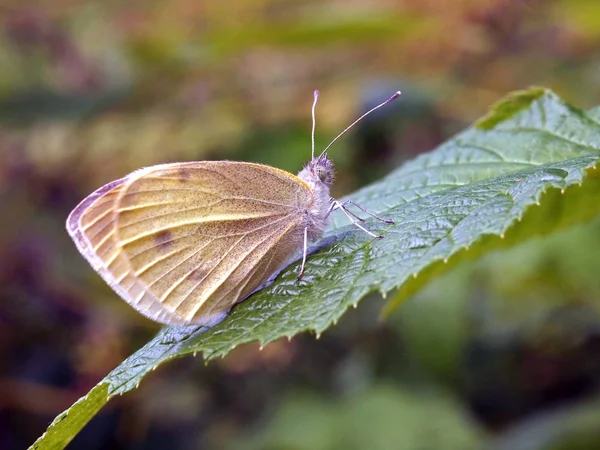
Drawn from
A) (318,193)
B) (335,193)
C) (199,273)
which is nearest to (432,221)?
(318,193)

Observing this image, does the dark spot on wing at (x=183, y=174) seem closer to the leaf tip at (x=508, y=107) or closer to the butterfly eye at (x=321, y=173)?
the butterfly eye at (x=321, y=173)

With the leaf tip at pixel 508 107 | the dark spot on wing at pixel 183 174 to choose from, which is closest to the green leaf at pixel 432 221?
the leaf tip at pixel 508 107

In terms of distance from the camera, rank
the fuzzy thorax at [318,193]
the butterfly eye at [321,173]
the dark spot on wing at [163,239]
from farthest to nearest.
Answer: the butterfly eye at [321,173] → the fuzzy thorax at [318,193] → the dark spot on wing at [163,239]

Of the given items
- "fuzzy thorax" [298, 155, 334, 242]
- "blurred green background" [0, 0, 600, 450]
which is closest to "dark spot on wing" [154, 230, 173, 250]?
"fuzzy thorax" [298, 155, 334, 242]

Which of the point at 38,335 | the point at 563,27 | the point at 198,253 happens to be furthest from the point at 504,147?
the point at 38,335

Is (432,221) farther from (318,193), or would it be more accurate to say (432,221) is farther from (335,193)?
(335,193)

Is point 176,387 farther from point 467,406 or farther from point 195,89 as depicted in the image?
point 195,89

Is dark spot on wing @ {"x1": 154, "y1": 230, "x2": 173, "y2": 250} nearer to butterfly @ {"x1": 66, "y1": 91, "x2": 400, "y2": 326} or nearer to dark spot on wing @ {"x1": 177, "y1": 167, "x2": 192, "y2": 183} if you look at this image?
butterfly @ {"x1": 66, "y1": 91, "x2": 400, "y2": 326}
